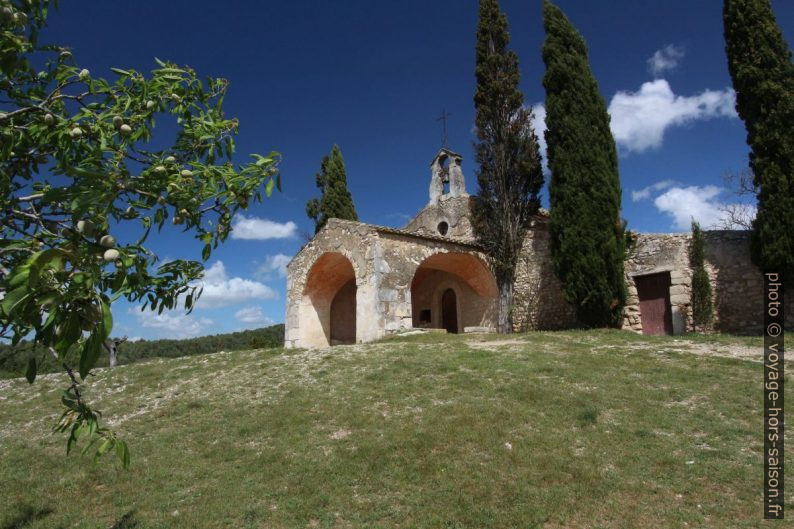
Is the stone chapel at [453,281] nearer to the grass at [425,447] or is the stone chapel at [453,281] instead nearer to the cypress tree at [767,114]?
the cypress tree at [767,114]

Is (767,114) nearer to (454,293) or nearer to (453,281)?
Answer: (453,281)

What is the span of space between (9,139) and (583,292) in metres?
13.4

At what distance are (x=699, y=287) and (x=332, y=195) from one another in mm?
15404

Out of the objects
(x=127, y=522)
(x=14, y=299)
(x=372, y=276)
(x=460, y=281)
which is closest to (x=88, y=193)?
(x=14, y=299)

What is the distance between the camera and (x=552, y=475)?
15.5 feet

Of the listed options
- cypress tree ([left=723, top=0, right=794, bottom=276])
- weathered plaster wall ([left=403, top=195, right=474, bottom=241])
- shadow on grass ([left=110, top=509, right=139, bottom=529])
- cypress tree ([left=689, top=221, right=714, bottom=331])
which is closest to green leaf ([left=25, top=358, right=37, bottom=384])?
shadow on grass ([left=110, top=509, right=139, bottom=529])

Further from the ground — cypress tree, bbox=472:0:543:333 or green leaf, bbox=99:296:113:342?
cypress tree, bbox=472:0:543:333

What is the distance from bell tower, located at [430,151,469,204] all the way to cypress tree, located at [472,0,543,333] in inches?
95.2

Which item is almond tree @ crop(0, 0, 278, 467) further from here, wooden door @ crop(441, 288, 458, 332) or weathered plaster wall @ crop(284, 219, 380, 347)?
wooden door @ crop(441, 288, 458, 332)

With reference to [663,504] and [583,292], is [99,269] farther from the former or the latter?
[583,292]

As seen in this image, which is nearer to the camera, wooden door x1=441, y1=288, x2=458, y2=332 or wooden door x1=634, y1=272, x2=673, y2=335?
wooden door x1=634, y1=272, x2=673, y2=335

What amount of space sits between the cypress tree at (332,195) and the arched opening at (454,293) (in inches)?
211

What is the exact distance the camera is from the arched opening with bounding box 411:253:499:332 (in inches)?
659

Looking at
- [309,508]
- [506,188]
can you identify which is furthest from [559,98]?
[309,508]
